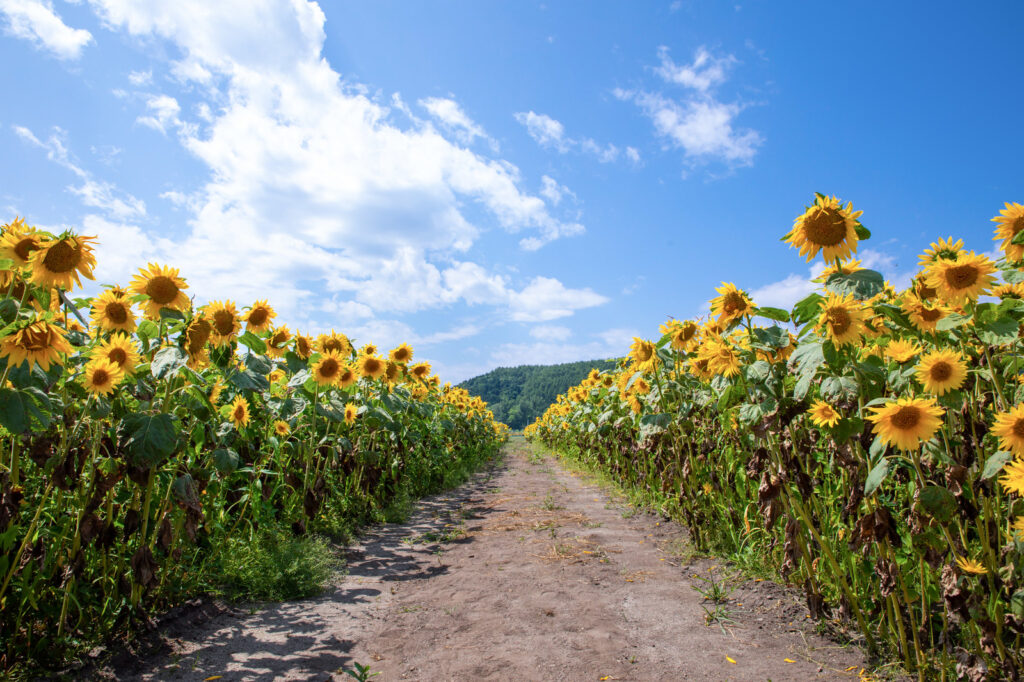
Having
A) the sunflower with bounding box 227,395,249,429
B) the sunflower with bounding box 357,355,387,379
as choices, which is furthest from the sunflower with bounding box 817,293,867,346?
the sunflower with bounding box 357,355,387,379

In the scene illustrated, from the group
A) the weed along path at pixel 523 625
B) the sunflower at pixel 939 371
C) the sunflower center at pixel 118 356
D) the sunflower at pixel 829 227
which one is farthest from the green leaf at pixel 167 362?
the sunflower at pixel 939 371

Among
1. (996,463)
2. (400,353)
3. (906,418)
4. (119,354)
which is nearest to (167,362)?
(119,354)

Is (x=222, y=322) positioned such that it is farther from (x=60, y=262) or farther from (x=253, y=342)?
(x=60, y=262)

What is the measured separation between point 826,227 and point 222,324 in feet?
10.0

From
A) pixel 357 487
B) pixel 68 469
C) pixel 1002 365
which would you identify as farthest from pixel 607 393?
pixel 68 469

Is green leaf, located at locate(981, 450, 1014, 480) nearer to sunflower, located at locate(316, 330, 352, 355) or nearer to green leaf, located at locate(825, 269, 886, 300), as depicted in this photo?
green leaf, located at locate(825, 269, 886, 300)

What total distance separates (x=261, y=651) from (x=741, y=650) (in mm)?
2366

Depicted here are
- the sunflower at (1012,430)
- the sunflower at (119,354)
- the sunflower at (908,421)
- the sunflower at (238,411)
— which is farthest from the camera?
the sunflower at (238,411)

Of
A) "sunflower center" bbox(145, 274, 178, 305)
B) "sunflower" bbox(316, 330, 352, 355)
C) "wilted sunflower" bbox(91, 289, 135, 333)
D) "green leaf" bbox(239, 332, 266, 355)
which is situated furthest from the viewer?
"sunflower" bbox(316, 330, 352, 355)

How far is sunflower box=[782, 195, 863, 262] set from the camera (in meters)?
2.24

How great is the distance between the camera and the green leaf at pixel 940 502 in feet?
6.47

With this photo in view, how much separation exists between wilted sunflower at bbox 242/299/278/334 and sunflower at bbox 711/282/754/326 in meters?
3.12

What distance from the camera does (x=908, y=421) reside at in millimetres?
1974

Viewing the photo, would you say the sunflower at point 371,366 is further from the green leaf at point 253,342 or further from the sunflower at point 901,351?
the sunflower at point 901,351
